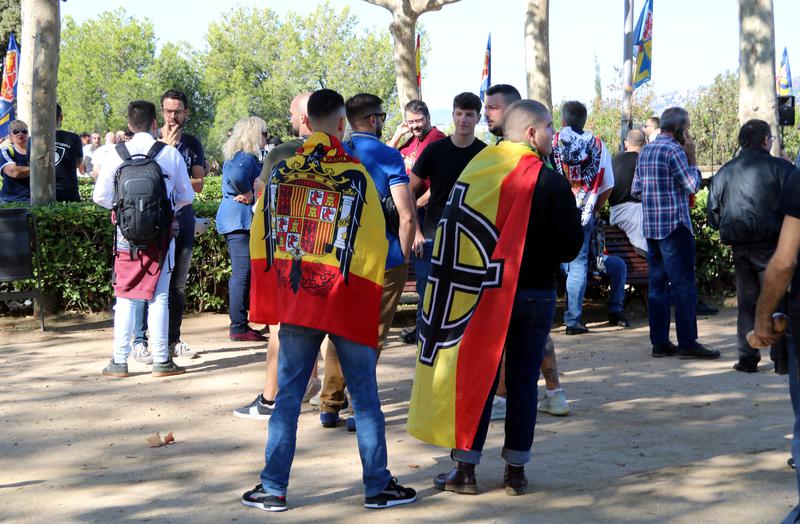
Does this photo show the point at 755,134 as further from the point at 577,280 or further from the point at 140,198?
the point at 140,198

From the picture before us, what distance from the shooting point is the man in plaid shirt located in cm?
879

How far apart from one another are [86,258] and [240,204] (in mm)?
2087

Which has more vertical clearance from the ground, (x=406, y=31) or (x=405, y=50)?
(x=406, y=31)

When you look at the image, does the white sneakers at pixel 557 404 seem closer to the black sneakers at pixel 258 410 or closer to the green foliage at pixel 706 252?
the black sneakers at pixel 258 410

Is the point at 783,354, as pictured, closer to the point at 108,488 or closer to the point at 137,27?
the point at 108,488

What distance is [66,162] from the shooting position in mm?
11609

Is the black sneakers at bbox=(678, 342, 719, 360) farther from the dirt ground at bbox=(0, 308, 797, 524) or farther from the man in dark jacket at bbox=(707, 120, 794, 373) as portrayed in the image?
the man in dark jacket at bbox=(707, 120, 794, 373)

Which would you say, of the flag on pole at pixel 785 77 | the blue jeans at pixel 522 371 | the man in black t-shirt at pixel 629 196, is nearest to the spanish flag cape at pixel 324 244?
the blue jeans at pixel 522 371

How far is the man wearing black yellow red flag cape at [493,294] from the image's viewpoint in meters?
5.02

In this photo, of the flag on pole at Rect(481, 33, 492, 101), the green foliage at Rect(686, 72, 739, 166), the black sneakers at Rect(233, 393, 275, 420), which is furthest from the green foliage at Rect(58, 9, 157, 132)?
the black sneakers at Rect(233, 393, 275, 420)

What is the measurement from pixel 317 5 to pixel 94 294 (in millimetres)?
89018

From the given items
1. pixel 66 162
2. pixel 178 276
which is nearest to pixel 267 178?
pixel 178 276

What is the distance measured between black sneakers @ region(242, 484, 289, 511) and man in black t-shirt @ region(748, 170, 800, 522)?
223 cm

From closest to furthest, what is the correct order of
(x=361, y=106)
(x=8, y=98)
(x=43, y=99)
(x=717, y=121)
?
1. (x=361, y=106)
2. (x=43, y=99)
3. (x=8, y=98)
4. (x=717, y=121)
